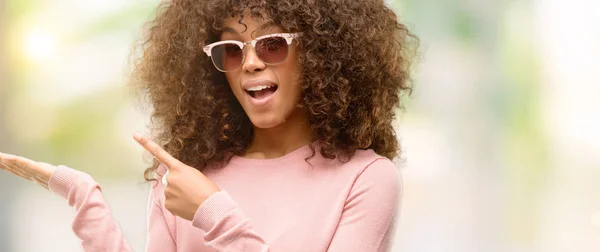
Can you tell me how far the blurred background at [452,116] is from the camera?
2580mm

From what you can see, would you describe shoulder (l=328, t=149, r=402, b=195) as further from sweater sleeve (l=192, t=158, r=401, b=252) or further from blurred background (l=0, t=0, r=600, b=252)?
blurred background (l=0, t=0, r=600, b=252)

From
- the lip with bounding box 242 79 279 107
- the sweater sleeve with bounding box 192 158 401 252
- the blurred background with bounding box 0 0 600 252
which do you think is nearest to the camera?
the sweater sleeve with bounding box 192 158 401 252

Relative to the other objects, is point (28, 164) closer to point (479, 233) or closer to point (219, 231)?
point (219, 231)

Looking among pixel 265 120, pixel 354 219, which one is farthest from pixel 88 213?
pixel 354 219

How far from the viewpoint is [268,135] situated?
1.60m

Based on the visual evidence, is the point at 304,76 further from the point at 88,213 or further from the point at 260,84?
the point at 88,213

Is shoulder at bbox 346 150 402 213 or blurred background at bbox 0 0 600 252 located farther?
blurred background at bbox 0 0 600 252

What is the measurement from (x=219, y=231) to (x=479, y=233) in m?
1.37

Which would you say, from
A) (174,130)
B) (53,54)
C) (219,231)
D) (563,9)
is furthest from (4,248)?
(563,9)

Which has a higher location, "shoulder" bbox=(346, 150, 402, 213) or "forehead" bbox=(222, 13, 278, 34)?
"forehead" bbox=(222, 13, 278, 34)

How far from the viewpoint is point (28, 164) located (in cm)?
149

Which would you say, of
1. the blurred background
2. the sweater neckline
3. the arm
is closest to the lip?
the sweater neckline

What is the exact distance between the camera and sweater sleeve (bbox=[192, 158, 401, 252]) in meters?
1.38

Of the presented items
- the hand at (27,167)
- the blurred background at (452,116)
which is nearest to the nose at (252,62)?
the hand at (27,167)
